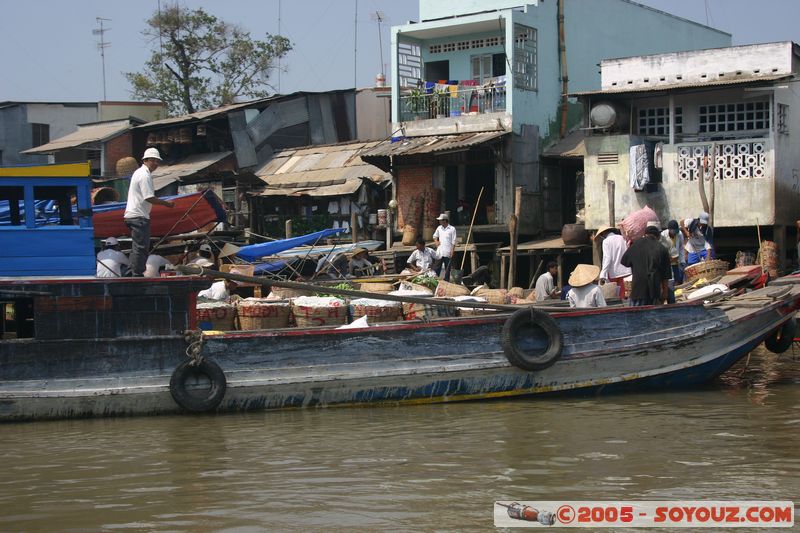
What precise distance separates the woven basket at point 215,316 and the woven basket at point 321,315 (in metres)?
0.69

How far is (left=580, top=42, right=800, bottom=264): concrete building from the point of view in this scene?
17094mm

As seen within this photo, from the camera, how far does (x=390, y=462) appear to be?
23.7 ft

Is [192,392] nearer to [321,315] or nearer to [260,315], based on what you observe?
Result: [260,315]

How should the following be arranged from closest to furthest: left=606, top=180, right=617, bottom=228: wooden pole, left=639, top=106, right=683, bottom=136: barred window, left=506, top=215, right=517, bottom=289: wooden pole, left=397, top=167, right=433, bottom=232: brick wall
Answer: left=606, top=180, right=617, bottom=228: wooden pole, left=506, top=215, right=517, bottom=289: wooden pole, left=639, top=106, right=683, bottom=136: barred window, left=397, top=167, right=433, bottom=232: brick wall

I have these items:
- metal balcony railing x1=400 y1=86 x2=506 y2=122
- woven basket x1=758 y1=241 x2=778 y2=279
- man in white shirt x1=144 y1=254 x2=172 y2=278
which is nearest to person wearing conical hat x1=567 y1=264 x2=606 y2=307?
man in white shirt x1=144 y1=254 x2=172 y2=278

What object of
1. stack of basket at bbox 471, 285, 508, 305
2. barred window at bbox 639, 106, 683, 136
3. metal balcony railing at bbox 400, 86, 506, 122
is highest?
metal balcony railing at bbox 400, 86, 506, 122

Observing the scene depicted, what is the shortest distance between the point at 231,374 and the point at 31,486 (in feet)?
9.01

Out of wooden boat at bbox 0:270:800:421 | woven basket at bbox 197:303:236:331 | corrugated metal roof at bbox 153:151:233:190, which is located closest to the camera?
wooden boat at bbox 0:270:800:421

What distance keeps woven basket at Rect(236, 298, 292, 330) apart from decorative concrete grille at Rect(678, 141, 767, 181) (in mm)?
9331

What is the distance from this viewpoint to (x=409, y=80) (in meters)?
22.0

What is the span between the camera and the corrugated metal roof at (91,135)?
91.1 ft

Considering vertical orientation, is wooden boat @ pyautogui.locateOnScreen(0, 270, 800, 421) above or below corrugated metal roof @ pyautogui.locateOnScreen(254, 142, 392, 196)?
below

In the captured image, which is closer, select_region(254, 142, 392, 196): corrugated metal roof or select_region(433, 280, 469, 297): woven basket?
select_region(433, 280, 469, 297): woven basket

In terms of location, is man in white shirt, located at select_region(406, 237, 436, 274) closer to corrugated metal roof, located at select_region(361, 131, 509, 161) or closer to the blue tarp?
the blue tarp
